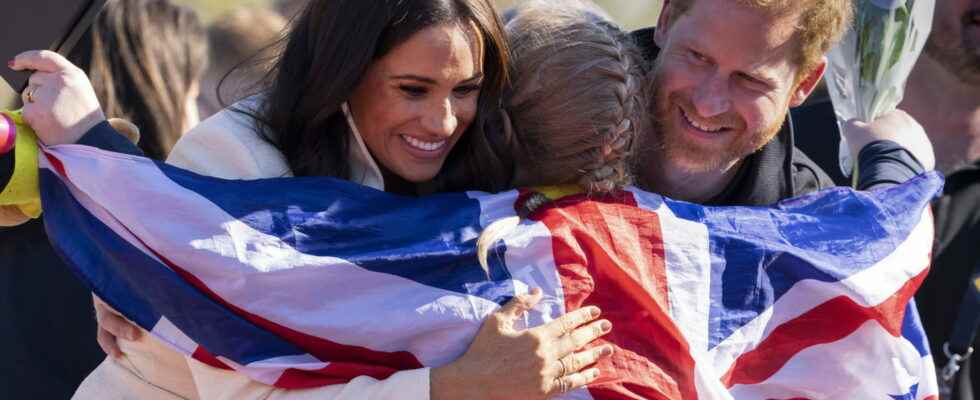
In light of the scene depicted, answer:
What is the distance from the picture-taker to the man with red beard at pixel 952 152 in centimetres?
395

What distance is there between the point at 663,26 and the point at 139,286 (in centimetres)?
135

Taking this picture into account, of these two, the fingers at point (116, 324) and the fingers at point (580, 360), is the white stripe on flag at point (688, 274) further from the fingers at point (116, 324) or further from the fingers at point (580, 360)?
the fingers at point (116, 324)

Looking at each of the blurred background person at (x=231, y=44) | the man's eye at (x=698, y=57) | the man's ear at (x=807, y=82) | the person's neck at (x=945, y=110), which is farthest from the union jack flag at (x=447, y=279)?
the person's neck at (x=945, y=110)

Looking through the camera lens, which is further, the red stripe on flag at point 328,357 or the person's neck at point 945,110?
the person's neck at point 945,110

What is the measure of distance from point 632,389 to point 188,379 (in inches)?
34.0

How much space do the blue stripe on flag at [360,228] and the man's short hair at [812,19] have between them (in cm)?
85

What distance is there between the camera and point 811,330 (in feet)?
9.61

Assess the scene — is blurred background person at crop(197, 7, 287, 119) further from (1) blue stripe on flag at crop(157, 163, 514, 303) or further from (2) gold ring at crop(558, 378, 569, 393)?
(2) gold ring at crop(558, 378, 569, 393)

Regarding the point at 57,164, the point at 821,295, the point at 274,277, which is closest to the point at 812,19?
the point at 821,295

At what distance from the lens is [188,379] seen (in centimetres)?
283

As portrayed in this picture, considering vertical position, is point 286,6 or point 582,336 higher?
point 582,336

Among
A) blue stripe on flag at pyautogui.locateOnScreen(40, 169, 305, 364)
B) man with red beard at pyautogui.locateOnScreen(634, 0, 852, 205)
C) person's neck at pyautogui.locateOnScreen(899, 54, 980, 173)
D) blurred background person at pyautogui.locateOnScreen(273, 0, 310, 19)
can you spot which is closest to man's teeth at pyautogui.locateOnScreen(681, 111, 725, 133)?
man with red beard at pyautogui.locateOnScreen(634, 0, 852, 205)

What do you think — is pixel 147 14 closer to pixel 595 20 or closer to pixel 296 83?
pixel 296 83

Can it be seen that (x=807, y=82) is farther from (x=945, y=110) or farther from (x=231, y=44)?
(x=231, y=44)
